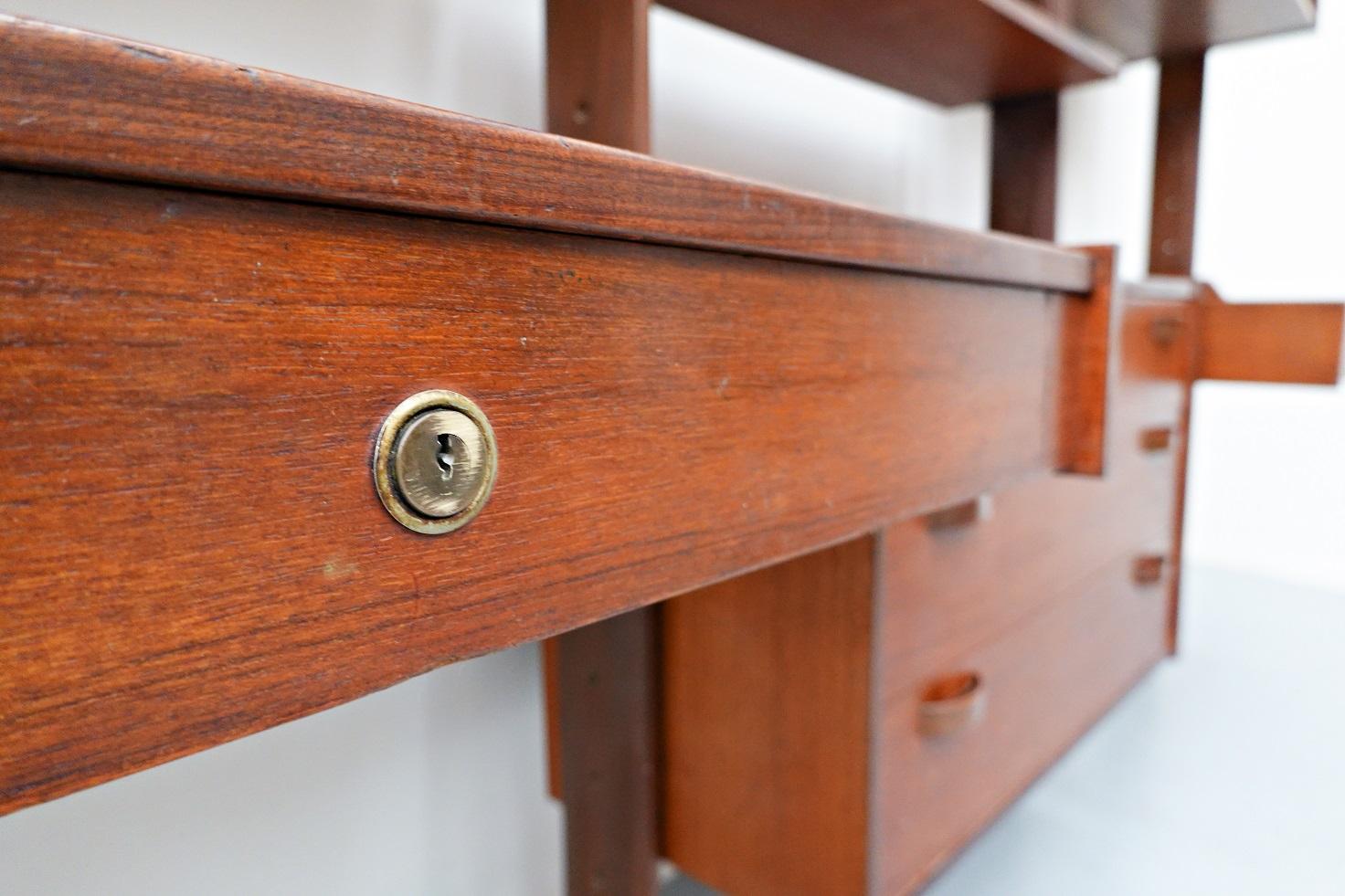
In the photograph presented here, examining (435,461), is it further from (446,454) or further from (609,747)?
(609,747)

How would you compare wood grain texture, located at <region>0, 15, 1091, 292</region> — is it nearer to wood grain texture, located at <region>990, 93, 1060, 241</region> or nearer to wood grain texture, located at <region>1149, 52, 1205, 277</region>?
wood grain texture, located at <region>990, 93, 1060, 241</region>

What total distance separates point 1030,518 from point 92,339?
0.85m

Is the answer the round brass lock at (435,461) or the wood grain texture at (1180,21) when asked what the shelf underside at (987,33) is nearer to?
the wood grain texture at (1180,21)

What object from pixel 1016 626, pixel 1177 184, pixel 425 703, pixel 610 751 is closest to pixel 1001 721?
pixel 1016 626

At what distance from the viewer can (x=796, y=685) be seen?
2.20 feet

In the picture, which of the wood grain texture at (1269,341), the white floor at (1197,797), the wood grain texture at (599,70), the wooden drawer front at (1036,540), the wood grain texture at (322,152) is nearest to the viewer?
the wood grain texture at (322,152)

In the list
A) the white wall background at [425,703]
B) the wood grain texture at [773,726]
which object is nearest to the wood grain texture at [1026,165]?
the white wall background at [425,703]

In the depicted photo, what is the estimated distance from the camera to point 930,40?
0.96 meters

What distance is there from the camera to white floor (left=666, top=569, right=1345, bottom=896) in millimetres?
811

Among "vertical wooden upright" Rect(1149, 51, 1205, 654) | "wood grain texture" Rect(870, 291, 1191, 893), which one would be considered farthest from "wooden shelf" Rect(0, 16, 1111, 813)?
"vertical wooden upright" Rect(1149, 51, 1205, 654)

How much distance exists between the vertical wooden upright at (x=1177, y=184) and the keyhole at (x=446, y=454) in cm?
133

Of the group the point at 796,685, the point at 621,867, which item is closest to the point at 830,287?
the point at 796,685

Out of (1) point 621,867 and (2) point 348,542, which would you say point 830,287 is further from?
(1) point 621,867

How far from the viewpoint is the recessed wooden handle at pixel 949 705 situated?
27.0 inches
